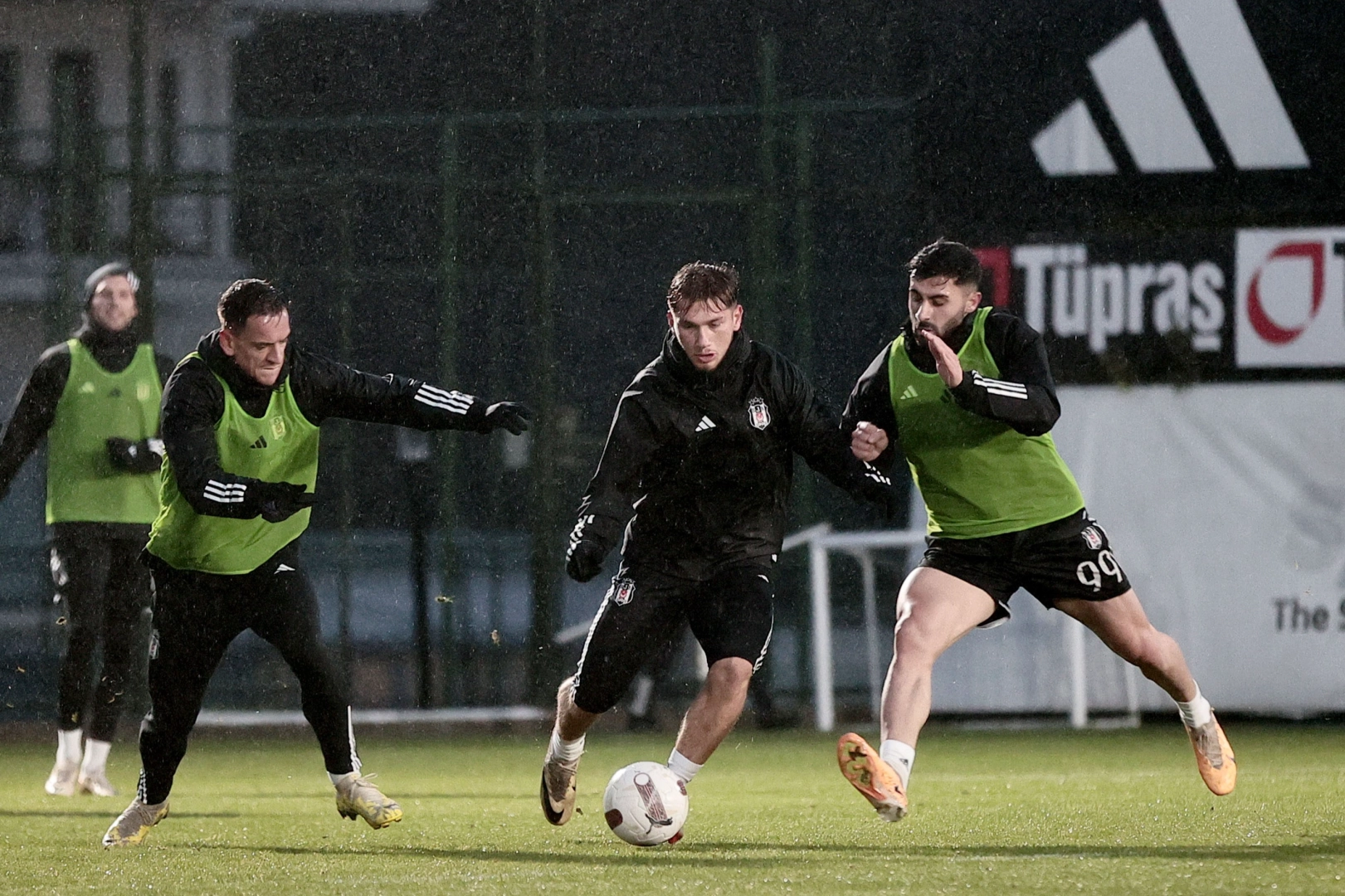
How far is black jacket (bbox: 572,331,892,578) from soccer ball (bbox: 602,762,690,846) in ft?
2.00

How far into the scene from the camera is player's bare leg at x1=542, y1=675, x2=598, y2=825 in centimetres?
641

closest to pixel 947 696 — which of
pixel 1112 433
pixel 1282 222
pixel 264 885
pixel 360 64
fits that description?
pixel 1112 433

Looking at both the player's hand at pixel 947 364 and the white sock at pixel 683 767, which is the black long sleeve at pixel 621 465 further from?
the player's hand at pixel 947 364

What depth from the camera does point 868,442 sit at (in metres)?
5.91

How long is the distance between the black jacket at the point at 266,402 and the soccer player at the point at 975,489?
47.1 inches

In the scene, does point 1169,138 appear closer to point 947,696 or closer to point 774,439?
point 947,696

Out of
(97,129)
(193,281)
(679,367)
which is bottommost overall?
(679,367)

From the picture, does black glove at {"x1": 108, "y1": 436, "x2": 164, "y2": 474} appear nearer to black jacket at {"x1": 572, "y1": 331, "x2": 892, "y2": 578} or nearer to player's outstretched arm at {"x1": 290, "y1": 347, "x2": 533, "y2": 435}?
player's outstretched arm at {"x1": 290, "y1": 347, "x2": 533, "y2": 435}

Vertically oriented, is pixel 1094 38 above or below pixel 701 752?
above

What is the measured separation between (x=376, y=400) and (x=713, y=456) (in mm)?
1004

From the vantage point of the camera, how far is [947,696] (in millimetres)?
10875

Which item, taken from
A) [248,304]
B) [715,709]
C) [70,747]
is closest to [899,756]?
[715,709]

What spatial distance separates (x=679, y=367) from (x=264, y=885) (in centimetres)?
181

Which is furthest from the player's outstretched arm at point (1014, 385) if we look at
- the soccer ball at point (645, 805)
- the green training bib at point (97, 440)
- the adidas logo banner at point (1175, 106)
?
the adidas logo banner at point (1175, 106)
